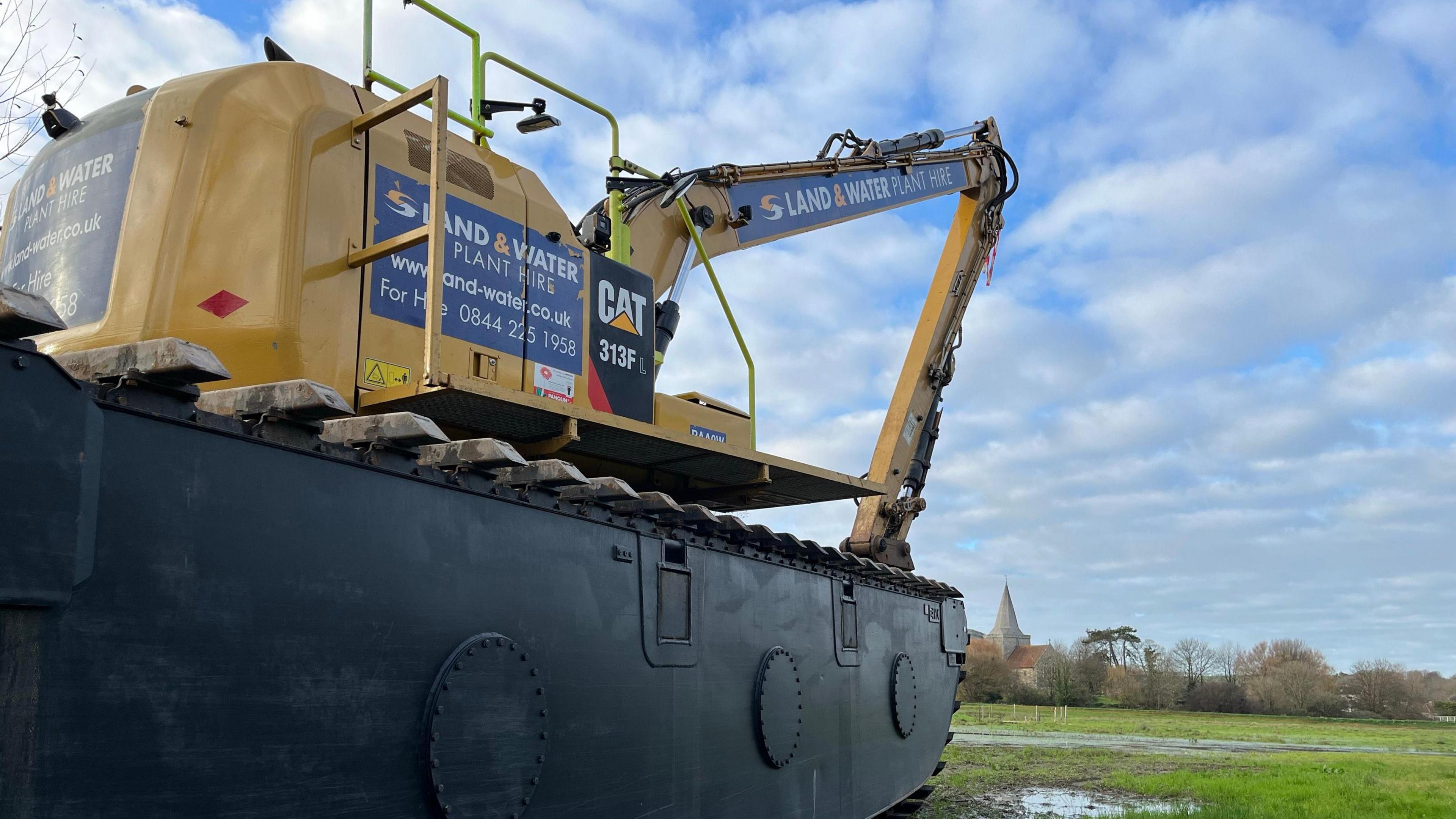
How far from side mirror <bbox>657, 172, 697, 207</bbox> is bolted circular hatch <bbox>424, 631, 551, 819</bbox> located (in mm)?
4126

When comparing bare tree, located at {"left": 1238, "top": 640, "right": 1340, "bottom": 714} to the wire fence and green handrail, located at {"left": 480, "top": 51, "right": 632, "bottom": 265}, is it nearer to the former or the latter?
the wire fence

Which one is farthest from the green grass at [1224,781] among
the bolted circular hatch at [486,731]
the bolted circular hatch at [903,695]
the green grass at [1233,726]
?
the bolted circular hatch at [486,731]

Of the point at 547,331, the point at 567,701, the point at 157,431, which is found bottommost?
the point at 567,701

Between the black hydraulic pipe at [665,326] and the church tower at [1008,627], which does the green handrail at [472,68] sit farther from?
the church tower at [1008,627]

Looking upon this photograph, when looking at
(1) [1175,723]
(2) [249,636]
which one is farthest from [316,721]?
(1) [1175,723]

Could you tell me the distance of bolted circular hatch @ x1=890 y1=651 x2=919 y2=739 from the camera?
380 inches

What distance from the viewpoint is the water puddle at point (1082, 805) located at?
437 inches

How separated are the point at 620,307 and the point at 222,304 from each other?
8.15 ft

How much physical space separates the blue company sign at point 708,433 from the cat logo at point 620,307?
2.82 feet

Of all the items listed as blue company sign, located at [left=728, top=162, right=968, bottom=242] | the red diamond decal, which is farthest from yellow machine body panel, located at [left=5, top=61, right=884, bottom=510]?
blue company sign, located at [left=728, top=162, right=968, bottom=242]

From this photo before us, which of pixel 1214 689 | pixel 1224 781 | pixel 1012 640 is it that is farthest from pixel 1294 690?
pixel 1012 640

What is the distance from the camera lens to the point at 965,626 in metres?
12.4

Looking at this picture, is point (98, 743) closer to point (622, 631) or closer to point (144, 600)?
point (144, 600)

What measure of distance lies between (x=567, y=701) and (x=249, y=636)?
1877 millimetres
